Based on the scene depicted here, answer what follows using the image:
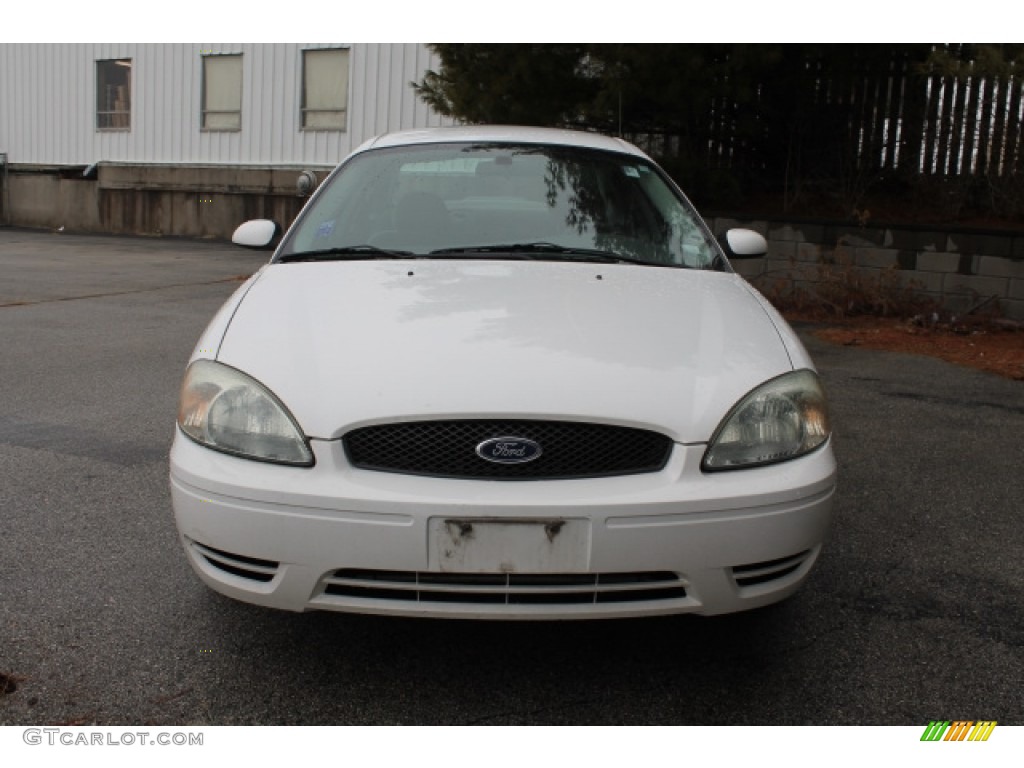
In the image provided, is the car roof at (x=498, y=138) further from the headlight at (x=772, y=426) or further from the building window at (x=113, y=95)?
the building window at (x=113, y=95)

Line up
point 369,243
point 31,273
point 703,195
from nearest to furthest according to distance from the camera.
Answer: point 369,243 < point 703,195 < point 31,273

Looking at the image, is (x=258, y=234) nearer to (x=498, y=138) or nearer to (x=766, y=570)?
(x=498, y=138)

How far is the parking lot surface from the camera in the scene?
2559mm

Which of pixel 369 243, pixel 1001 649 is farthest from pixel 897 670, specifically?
pixel 369 243

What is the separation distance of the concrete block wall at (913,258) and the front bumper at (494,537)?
7.84m

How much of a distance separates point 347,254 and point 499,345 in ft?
3.47

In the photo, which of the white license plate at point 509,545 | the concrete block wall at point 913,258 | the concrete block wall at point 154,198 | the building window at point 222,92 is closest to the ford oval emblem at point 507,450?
the white license plate at point 509,545

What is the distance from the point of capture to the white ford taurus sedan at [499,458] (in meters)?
2.39

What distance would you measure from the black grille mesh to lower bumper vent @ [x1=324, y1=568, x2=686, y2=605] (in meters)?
0.24

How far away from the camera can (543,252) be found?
141 inches

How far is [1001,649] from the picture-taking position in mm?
2926


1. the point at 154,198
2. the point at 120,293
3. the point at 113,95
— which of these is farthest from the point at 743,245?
the point at 113,95

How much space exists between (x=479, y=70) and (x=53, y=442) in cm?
677

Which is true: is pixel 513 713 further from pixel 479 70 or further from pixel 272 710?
pixel 479 70
